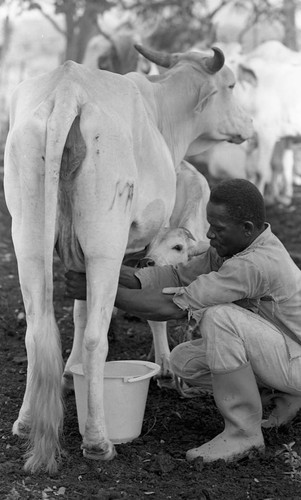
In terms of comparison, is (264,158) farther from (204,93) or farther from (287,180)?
(204,93)

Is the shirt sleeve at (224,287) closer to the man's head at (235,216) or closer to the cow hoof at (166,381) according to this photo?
the man's head at (235,216)

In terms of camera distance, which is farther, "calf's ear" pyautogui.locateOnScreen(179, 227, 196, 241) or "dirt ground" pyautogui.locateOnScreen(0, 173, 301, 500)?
"calf's ear" pyautogui.locateOnScreen(179, 227, 196, 241)

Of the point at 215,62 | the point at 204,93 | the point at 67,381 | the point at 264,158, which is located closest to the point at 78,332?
the point at 67,381

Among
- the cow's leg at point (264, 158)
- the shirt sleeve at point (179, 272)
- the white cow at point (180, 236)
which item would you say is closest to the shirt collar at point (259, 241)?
the shirt sleeve at point (179, 272)

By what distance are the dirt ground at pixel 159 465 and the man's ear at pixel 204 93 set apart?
1555 mm

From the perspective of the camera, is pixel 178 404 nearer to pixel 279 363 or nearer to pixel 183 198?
pixel 279 363

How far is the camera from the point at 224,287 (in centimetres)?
340

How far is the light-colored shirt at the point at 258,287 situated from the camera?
340 centimetres

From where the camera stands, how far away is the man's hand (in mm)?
3586

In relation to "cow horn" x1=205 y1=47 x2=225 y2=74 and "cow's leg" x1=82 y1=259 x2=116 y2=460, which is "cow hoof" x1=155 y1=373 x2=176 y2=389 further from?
"cow horn" x1=205 y1=47 x2=225 y2=74

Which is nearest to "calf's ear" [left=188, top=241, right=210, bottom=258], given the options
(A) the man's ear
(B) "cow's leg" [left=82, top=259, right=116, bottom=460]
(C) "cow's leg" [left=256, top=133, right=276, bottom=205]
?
(A) the man's ear

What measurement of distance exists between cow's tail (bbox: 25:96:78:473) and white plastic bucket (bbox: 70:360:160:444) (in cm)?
21

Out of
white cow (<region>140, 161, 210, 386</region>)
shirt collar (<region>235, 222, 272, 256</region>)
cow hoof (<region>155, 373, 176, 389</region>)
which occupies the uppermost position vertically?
shirt collar (<region>235, 222, 272, 256</region>)

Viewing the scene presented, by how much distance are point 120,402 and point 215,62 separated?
210cm
